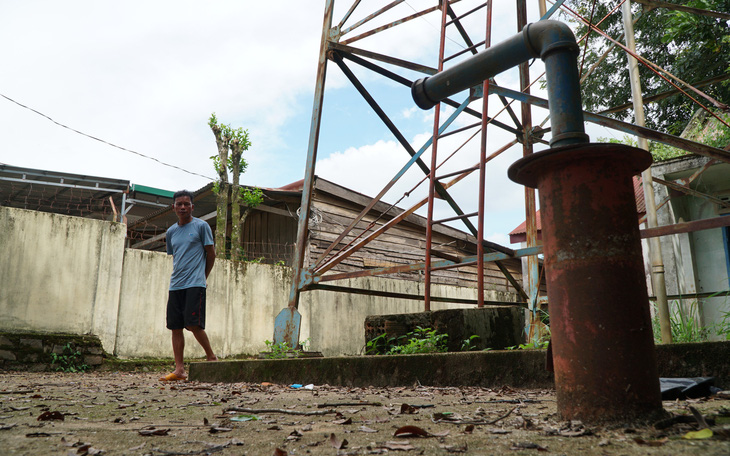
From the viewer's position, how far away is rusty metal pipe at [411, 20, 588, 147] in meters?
1.90

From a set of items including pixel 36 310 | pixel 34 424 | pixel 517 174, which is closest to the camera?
pixel 517 174

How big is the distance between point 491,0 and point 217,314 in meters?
6.80

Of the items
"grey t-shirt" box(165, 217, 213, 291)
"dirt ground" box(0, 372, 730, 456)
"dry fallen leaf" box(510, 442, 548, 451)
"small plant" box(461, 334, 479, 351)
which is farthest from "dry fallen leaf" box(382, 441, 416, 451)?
"grey t-shirt" box(165, 217, 213, 291)

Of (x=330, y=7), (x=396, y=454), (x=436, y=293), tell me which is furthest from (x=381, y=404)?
(x=436, y=293)

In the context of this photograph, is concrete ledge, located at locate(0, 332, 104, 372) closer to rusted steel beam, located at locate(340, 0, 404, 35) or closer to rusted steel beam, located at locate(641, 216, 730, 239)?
rusted steel beam, located at locate(340, 0, 404, 35)

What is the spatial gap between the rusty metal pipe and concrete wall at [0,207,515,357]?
744cm

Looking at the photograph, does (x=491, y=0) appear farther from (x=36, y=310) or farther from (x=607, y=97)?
(x=607, y=97)

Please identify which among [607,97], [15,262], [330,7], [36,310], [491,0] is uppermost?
[607,97]

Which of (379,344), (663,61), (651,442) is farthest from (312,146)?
(663,61)

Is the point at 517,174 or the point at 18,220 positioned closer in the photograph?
the point at 517,174

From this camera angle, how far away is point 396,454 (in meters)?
1.45

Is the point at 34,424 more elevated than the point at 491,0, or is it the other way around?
the point at 491,0

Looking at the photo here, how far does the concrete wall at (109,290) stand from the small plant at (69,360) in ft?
1.25

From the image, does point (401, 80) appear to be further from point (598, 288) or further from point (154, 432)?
point (154, 432)
